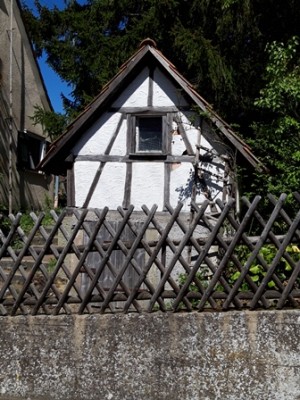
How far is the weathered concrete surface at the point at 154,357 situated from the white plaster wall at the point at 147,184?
4.48 m

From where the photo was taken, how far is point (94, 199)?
9141 millimetres

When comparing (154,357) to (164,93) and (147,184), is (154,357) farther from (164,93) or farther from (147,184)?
(164,93)

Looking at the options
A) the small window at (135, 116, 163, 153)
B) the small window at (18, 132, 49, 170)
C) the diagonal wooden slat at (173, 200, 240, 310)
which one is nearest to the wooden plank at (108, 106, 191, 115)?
the small window at (135, 116, 163, 153)

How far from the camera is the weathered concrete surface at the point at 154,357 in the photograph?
14.0 ft

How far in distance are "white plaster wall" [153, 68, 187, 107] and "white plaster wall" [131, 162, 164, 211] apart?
1.15 m

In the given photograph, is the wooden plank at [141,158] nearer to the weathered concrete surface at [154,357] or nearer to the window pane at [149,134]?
the window pane at [149,134]

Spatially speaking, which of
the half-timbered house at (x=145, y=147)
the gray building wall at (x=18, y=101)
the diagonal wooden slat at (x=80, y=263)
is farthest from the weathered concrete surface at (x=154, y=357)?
the gray building wall at (x=18, y=101)

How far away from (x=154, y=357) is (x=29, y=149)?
11.0 m

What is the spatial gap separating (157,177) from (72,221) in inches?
71.7

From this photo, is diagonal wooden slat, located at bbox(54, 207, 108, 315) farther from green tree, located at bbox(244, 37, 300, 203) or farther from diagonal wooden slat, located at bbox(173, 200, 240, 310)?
green tree, located at bbox(244, 37, 300, 203)

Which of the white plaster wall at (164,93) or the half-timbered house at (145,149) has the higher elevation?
the white plaster wall at (164,93)

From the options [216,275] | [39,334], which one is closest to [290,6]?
[216,275]

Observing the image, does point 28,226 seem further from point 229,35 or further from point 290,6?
point 290,6

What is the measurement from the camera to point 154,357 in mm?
4430
